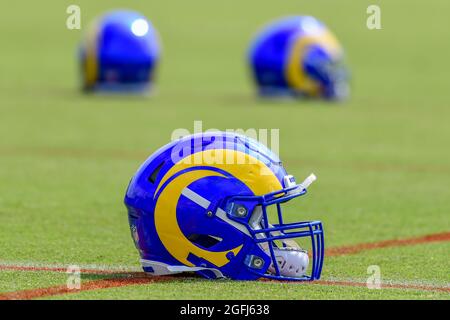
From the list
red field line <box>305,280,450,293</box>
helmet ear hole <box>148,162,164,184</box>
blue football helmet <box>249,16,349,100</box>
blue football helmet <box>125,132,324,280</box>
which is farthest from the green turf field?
helmet ear hole <box>148,162,164,184</box>

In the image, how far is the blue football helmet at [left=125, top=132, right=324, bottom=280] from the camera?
23.3ft

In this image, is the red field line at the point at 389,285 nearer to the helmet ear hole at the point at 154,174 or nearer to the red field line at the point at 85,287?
the red field line at the point at 85,287

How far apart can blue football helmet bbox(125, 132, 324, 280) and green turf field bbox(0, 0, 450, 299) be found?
0.17 m

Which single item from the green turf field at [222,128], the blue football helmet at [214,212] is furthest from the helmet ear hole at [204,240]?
the green turf field at [222,128]

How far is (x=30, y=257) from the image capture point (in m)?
8.14

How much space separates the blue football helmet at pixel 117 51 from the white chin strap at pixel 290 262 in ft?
49.4

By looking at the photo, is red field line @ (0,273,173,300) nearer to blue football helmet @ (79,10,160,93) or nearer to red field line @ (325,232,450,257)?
red field line @ (325,232,450,257)

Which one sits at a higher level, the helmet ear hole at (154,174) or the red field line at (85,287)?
the helmet ear hole at (154,174)

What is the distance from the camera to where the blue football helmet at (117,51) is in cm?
2188

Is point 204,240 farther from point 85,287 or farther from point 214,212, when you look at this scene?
point 85,287

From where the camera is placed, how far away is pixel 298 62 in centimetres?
2231

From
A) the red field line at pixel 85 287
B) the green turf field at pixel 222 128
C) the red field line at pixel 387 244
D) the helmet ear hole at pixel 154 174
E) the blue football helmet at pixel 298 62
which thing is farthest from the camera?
the blue football helmet at pixel 298 62
